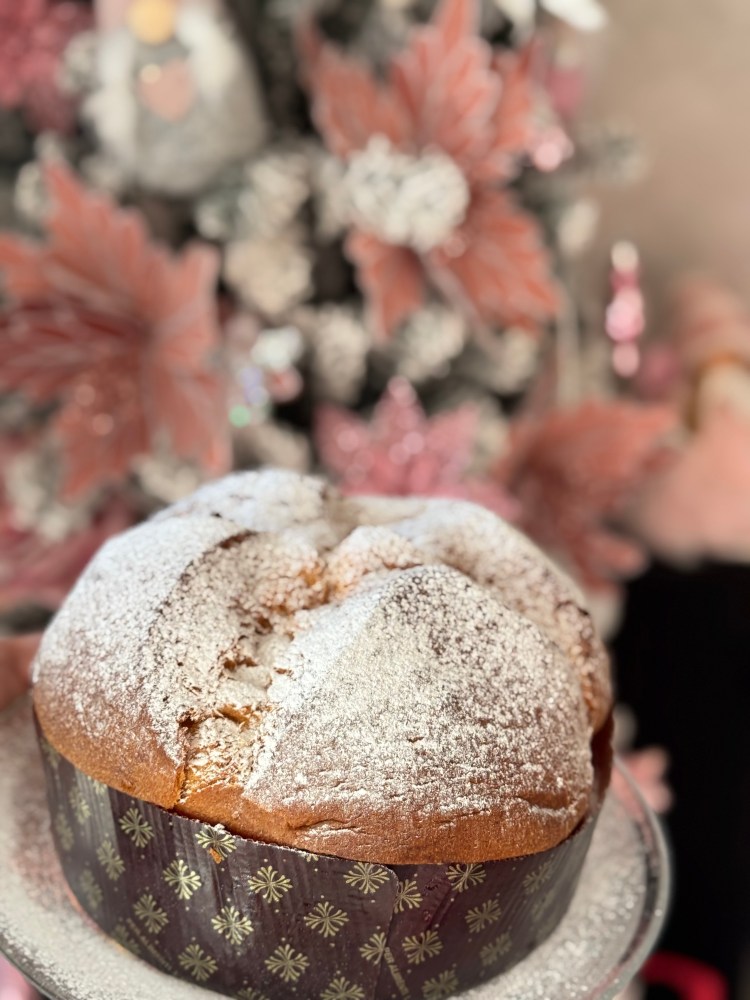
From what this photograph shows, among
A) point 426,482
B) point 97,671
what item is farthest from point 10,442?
point 97,671

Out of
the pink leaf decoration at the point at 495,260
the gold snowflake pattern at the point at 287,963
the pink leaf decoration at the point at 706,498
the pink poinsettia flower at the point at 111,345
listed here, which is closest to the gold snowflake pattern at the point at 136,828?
the gold snowflake pattern at the point at 287,963

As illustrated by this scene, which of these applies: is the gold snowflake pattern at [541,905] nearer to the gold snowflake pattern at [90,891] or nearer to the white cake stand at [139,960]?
the white cake stand at [139,960]

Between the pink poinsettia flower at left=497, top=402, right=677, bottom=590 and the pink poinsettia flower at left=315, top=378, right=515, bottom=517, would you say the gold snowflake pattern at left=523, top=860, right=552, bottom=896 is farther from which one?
the pink poinsettia flower at left=497, top=402, right=677, bottom=590

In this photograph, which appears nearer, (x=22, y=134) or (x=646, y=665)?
(x=22, y=134)

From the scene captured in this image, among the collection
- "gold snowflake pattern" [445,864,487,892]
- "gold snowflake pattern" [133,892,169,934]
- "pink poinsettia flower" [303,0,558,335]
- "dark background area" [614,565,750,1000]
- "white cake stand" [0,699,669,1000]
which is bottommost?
"dark background area" [614,565,750,1000]

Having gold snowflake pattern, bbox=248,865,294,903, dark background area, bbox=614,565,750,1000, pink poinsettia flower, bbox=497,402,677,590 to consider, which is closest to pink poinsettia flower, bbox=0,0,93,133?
pink poinsettia flower, bbox=497,402,677,590

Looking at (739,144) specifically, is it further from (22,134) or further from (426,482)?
(22,134)

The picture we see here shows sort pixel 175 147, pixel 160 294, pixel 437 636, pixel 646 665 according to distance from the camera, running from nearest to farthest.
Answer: pixel 437 636
pixel 160 294
pixel 175 147
pixel 646 665
